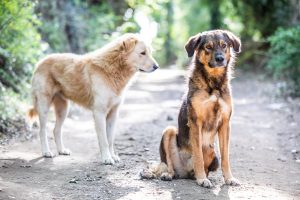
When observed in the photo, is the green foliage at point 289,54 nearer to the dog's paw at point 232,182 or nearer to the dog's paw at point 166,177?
the dog's paw at point 232,182

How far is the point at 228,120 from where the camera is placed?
5.62 metres

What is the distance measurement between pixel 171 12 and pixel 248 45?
14333 mm

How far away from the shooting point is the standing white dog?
7031mm

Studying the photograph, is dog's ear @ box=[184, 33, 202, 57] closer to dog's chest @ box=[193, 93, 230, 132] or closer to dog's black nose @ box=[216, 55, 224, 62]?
dog's black nose @ box=[216, 55, 224, 62]

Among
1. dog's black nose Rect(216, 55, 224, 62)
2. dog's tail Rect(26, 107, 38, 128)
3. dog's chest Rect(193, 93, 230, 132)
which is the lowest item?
dog's tail Rect(26, 107, 38, 128)

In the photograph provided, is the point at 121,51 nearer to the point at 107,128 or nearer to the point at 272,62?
the point at 107,128

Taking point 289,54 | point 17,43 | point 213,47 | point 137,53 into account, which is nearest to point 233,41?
point 213,47

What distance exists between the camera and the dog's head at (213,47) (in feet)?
18.0

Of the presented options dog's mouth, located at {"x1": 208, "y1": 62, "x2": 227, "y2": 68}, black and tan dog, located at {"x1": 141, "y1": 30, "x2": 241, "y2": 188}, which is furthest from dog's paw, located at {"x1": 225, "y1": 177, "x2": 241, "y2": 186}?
dog's mouth, located at {"x1": 208, "y1": 62, "x2": 227, "y2": 68}

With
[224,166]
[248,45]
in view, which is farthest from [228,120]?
[248,45]

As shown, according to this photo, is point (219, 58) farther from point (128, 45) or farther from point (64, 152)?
point (64, 152)

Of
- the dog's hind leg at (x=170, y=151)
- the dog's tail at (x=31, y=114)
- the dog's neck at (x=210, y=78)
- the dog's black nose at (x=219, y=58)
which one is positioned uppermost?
the dog's black nose at (x=219, y=58)

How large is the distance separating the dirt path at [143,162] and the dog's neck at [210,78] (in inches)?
47.8

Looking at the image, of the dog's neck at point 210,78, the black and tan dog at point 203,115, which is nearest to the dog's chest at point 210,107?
the black and tan dog at point 203,115
